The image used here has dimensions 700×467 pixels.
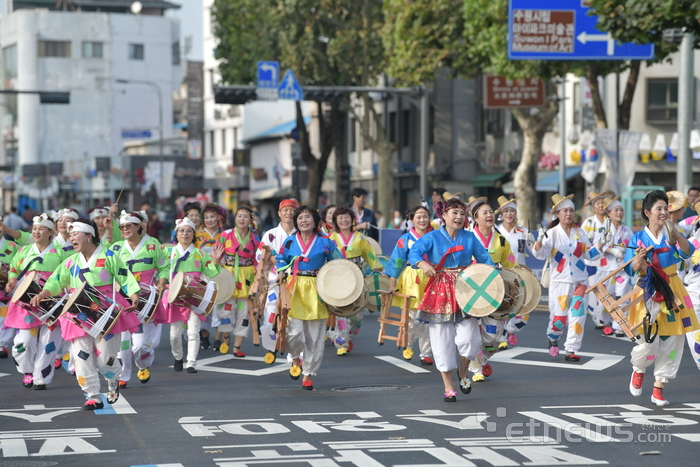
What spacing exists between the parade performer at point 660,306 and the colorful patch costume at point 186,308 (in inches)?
183

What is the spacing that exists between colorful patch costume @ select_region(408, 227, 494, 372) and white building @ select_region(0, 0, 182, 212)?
267 ft

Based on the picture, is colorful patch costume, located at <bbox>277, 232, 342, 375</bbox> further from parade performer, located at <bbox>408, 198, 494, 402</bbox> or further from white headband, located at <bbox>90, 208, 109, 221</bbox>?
white headband, located at <bbox>90, 208, 109, 221</bbox>

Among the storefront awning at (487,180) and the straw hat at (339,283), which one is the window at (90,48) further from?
the straw hat at (339,283)

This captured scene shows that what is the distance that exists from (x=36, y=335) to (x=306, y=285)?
2.74m

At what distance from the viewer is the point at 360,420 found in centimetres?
884

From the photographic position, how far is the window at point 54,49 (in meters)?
91.5

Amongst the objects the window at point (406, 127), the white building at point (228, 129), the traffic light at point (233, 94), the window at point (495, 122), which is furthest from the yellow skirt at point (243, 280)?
the white building at point (228, 129)

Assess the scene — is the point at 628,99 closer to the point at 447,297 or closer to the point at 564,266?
the point at 564,266

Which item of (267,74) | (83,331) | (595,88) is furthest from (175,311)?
(267,74)

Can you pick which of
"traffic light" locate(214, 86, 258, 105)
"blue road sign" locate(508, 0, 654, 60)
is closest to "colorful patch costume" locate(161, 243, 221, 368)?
"blue road sign" locate(508, 0, 654, 60)

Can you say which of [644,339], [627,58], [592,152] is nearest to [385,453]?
[644,339]

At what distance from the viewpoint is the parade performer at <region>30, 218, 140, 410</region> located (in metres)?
9.50

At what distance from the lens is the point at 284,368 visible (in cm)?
1234

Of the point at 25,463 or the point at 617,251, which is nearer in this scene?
the point at 25,463
